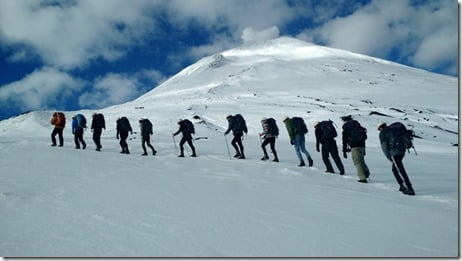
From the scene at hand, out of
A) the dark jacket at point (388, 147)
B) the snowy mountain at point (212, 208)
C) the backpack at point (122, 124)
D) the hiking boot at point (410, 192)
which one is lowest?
the hiking boot at point (410, 192)

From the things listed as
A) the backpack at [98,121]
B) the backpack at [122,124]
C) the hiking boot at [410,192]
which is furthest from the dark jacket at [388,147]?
the backpack at [98,121]

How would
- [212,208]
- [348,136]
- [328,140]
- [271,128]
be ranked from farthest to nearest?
[271,128], [328,140], [348,136], [212,208]

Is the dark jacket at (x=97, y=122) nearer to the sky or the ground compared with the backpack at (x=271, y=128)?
nearer to the sky

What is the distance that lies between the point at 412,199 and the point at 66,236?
8.02 meters

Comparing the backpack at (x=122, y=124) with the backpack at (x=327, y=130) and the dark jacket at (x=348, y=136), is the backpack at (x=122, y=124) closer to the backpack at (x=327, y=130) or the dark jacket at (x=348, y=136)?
the backpack at (x=327, y=130)

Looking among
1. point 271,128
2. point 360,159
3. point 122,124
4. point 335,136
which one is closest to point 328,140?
point 335,136

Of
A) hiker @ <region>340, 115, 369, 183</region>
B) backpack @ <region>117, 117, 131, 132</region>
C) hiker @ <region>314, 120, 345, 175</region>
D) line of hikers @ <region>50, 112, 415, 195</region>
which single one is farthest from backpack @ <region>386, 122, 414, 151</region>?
backpack @ <region>117, 117, 131, 132</region>

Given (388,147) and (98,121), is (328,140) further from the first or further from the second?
(98,121)

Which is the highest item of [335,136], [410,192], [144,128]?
[144,128]

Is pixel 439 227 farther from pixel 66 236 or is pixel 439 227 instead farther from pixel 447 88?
pixel 447 88

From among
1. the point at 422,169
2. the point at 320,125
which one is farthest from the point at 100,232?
the point at 422,169

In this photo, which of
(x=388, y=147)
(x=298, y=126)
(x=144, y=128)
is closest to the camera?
(x=388, y=147)

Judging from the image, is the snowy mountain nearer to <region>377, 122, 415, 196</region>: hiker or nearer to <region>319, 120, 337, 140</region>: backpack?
<region>377, 122, 415, 196</region>: hiker

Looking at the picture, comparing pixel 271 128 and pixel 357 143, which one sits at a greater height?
pixel 271 128
